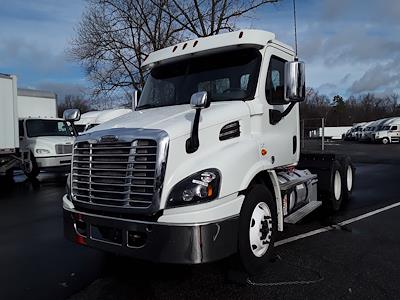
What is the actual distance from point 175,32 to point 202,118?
832 inches

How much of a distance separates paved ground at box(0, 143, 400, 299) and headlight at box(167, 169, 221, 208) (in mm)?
1049

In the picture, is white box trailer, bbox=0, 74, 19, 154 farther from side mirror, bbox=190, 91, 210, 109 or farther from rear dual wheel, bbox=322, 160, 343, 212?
side mirror, bbox=190, 91, 210, 109

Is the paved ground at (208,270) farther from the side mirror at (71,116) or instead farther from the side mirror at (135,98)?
the side mirror at (135,98)

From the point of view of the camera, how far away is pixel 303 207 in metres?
7.12

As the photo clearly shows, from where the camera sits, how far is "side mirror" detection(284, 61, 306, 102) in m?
5.09

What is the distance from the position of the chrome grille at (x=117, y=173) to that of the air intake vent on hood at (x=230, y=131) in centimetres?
89

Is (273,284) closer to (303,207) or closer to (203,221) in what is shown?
(203,221)

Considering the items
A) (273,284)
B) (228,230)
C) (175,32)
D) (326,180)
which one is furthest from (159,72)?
(175,32)

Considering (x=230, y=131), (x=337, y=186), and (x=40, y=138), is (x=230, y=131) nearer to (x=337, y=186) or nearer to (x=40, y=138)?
(x=337, y=186)

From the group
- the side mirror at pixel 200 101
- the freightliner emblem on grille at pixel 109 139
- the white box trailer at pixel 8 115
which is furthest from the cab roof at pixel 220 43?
the white box trailer at pixel 8 115

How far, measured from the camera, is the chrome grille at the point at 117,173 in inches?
164

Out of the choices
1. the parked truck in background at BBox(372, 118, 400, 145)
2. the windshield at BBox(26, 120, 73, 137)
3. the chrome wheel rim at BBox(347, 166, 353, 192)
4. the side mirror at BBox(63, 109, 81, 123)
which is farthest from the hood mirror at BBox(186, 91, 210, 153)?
the parked truck in background at BBox(372, 118, 400, 145)

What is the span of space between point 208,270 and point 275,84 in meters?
2.49

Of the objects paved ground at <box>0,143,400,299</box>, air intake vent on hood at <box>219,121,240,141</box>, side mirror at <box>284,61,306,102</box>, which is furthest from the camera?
side mirror at <box>284,61,306,102</box>
